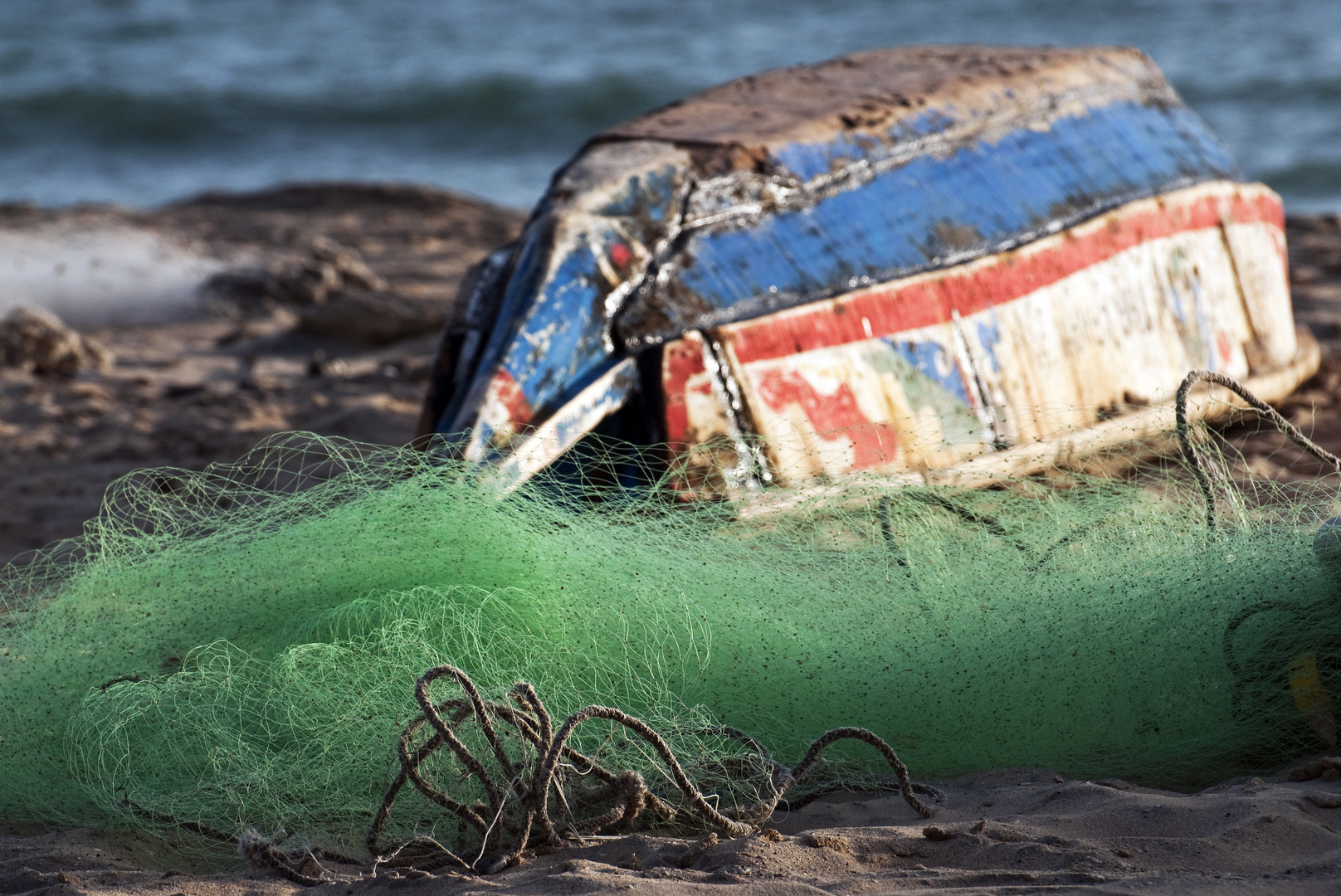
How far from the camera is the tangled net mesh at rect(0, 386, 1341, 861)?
8.18 feet

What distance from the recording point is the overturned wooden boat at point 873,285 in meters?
3.62

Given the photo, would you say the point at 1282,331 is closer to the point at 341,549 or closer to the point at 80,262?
the point at 341,549

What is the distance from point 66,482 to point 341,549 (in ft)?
8.54

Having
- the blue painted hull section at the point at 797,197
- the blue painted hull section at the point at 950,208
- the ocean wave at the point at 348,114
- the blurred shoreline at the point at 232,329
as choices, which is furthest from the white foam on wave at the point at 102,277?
the ocean wave at the point at 348,114

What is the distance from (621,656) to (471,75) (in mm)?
14749

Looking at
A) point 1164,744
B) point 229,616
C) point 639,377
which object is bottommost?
point 1164,744

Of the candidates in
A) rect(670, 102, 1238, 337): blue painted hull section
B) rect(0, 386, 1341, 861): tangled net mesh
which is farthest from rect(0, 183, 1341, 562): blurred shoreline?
rect(0, 386, 1341, 861): tangled net mesh

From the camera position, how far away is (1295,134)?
12.5 meters

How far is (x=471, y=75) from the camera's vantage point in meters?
16.2

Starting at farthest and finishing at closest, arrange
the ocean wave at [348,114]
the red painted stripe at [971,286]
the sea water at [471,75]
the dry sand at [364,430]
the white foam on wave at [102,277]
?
1. the ocean wave at [348,114]
2. the sea water at [471,75]
3. the white foam on wave at [102,277]
4. the red painted stripe at [971,286]
5. the dry sand at [364,430]

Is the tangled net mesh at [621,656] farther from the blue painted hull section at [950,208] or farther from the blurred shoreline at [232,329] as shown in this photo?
the blurred shoreline at [232,329]

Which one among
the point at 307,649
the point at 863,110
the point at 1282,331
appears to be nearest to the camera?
the point at 307,649

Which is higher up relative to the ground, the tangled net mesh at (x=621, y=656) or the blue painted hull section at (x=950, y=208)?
the blue painted hull section at (x=950, y=208)

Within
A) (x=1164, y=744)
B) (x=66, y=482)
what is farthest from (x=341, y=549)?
(x=66, y=482)
